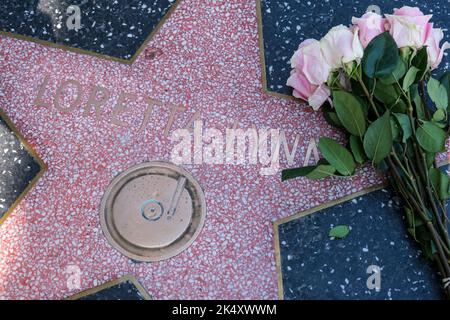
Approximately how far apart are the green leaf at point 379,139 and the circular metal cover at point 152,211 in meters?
0.34

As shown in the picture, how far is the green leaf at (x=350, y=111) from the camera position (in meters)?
1.01

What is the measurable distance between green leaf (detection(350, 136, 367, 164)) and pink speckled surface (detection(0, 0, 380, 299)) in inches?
2.8

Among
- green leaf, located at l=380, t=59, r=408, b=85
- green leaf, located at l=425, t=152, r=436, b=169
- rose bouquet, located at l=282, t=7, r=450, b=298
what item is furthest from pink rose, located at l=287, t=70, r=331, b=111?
green leaf, located at l=425, t=152, r=436, b=169

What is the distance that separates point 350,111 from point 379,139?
0.25 ft

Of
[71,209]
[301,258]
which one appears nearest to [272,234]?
[301,258]

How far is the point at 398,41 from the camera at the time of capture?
38.7 inches

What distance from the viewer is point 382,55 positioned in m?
0.97

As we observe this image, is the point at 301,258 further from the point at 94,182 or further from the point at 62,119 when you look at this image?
the point at 62,119

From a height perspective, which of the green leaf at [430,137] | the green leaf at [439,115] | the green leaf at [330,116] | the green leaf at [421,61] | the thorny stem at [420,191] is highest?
the green leaf at [421,61]

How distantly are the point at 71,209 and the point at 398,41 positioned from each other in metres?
0.69

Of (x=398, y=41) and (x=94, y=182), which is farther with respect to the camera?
(x=94, y=182)

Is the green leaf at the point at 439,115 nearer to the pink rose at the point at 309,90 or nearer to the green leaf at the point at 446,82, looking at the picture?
the green leaf at the point at 446,82

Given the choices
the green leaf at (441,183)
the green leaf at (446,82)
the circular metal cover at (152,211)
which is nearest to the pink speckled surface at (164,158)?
the circular metal cover at (152,211)

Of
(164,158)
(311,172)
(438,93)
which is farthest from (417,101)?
(164,158)
